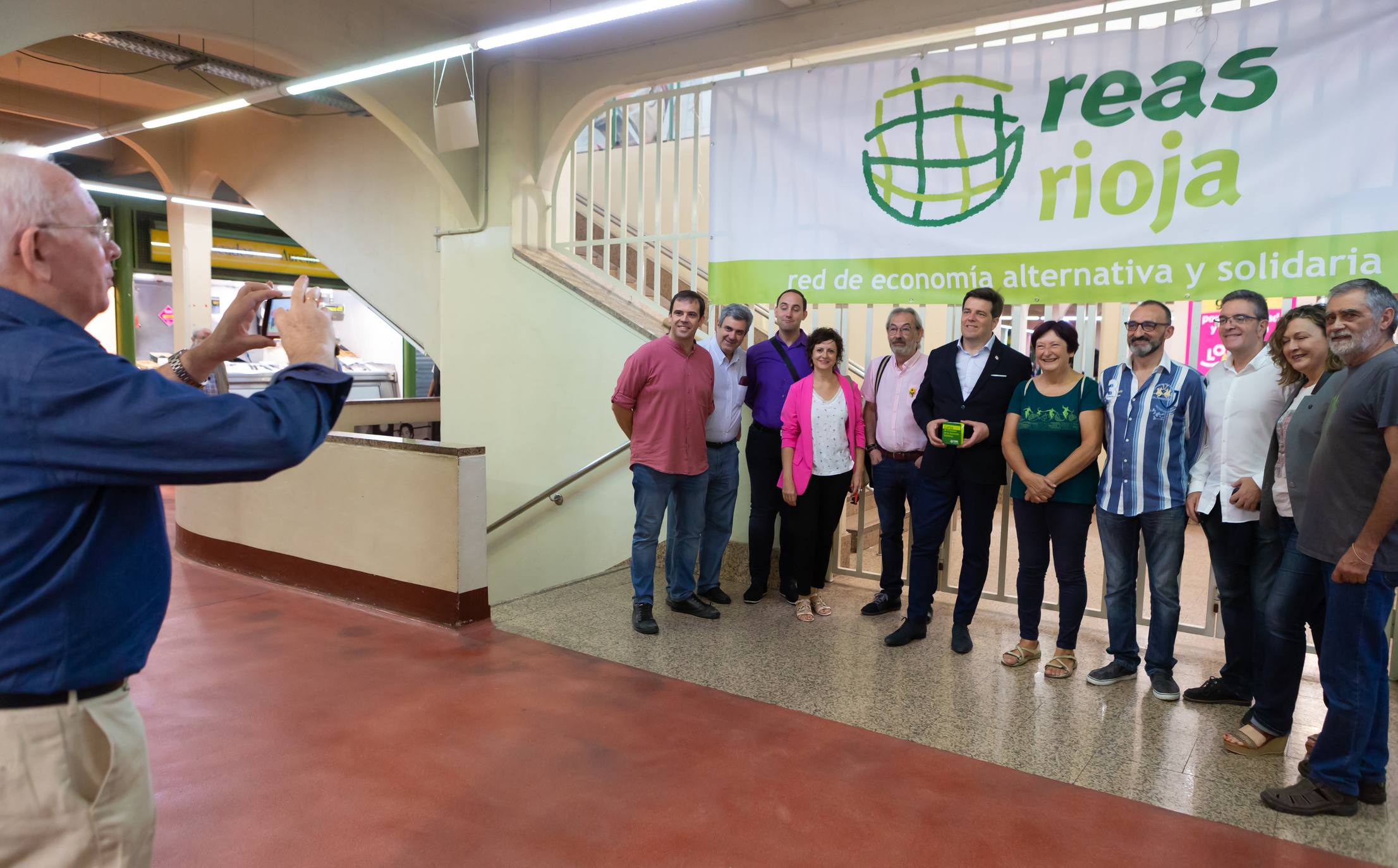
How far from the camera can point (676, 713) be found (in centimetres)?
305

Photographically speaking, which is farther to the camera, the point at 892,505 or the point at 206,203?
the point at 206,203

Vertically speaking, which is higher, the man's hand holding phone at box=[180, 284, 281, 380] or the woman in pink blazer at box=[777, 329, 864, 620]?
the man's hand holding phone at box=[180, 284, 281, 380]

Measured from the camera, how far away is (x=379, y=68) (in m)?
4.70

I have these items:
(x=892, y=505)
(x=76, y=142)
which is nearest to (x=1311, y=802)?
(x=892, y=505)

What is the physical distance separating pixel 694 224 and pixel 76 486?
4.17 m

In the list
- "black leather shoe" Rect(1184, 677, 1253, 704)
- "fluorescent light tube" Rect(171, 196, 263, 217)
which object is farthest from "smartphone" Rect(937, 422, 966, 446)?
"fluorescent light tube" Rect(171, 196, 263, 217)

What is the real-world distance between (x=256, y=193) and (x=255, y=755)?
7203 millimetres

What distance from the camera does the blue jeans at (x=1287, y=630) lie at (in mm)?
2572

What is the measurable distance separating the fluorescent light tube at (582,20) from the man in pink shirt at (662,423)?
119 centimetres

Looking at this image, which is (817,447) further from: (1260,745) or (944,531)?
(1260,745)

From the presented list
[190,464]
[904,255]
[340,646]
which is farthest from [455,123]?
[190,464]

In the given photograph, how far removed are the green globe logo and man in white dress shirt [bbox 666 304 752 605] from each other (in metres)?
0.94

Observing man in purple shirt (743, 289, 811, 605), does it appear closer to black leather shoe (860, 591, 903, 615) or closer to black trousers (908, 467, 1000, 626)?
black leather shoe (860, 591, 903, 615)

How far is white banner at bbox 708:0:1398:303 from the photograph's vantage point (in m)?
3.18
